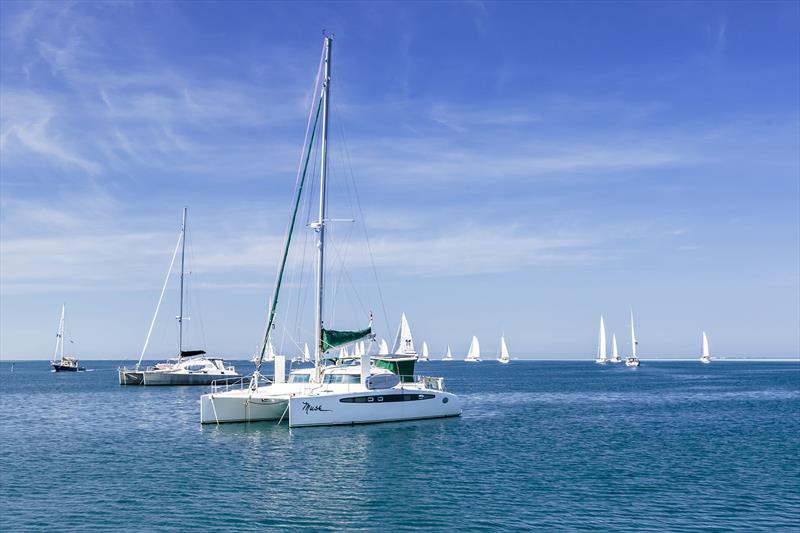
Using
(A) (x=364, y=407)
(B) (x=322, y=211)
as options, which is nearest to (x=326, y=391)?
(A) (x=364, y=407)

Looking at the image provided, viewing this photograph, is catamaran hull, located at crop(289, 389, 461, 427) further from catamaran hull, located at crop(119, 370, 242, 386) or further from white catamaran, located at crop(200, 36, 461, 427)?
catamaran hull, located at crop(119, 370, 242, 386)

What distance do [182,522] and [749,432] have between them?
39503mm

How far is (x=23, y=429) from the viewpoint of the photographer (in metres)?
48.2

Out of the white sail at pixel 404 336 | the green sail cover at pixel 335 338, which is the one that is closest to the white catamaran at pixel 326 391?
the green sail cover at pixel 335 338

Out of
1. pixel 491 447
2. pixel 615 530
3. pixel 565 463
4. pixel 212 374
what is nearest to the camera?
pixel 615 530

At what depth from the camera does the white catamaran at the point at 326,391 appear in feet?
144

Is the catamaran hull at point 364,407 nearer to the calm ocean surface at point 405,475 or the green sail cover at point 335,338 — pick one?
the calm ocean surface at point 405,475

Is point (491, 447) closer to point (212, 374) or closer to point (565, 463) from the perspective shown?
point (565, 463)

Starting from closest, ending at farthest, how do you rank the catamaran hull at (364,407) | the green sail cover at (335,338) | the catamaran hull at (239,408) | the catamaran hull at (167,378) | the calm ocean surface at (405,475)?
the calm ocean surface at (405,475) < the catamaran hull at (364,407) < the catamaran hull at (239,408) < the green sail cover at (335,338) < the catamaran hull at (167,378)

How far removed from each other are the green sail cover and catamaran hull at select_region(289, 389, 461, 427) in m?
4.46

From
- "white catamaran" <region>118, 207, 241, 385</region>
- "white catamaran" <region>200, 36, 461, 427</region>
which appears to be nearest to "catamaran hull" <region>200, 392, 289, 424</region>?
"white catamaran" <region>200, 36, 461, 427</region>

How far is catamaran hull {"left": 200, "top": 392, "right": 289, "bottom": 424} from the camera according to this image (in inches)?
1795

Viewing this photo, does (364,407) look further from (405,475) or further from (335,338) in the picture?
(405,475)

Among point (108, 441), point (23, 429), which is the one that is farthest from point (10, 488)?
point (23, 429)
